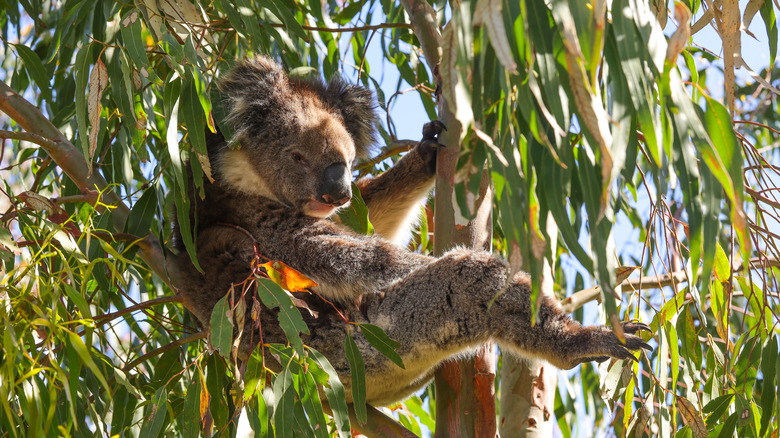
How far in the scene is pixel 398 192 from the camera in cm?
289

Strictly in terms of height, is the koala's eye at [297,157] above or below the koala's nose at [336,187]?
above

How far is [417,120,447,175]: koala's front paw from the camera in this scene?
8.17 feet

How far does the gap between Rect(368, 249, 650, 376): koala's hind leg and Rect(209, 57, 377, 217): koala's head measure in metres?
0.54

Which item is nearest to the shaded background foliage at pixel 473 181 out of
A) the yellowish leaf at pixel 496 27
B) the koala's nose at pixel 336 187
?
the yellowish leaf at pixel 496 27

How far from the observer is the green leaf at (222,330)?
178cm

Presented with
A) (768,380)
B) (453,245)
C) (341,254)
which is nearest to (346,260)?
(341,254)

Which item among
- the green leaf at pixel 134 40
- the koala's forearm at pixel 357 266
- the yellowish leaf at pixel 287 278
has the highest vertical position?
the green leaf at pixel 134 40

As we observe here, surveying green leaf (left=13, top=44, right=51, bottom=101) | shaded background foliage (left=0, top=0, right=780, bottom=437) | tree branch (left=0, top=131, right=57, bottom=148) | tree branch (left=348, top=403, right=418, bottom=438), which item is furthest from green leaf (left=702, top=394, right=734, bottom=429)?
green leaf (left=13, top=44, right=51, bottom=101)

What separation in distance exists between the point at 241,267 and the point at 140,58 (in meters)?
0.86

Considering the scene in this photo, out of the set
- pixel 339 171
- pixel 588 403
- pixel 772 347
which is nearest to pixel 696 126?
pixel 772 347

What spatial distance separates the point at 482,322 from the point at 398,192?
80 cm

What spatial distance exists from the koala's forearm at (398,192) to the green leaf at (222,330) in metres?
1.06

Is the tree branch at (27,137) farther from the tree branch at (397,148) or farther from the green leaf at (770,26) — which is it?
the green leaf at (770,26)

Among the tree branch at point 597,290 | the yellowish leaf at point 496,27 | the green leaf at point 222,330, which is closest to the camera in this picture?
the yellowish leaf at point 496,27
